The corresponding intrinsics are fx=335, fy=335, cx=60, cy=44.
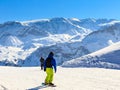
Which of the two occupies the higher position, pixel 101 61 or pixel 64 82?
pixel 101 61

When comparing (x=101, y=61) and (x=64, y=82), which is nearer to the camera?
(x=64, y=82)

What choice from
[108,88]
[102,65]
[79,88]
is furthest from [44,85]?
[102,65]

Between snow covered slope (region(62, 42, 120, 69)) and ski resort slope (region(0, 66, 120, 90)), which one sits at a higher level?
snow covered slope (region(62, 42, 120, 69))

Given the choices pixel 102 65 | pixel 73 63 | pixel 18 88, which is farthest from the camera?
pixel 73 63

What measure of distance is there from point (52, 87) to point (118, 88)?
154 inches

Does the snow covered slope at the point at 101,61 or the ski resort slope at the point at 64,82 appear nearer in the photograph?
the ski resort slope at the point at 64,82

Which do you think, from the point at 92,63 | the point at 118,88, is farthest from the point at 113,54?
the point at 118,88

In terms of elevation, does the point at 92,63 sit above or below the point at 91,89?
above

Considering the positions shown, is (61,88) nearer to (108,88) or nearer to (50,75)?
(50,75)

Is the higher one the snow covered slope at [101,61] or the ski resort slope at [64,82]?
the snow covered slope at [101,61]

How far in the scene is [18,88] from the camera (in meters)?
18.5

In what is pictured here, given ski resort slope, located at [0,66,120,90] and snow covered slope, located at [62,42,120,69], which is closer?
ski resort slope, located at [0,66,120,90]

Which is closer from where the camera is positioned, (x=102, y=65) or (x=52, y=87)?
(x=52, y=87)

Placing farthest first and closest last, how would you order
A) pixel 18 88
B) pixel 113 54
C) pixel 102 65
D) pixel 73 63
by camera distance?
pixel 113 54 → pixel 73 63 → pixel 102 65 → pixel 18 88
